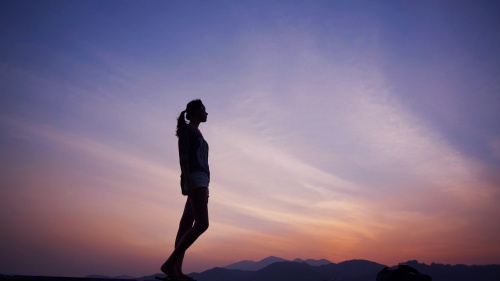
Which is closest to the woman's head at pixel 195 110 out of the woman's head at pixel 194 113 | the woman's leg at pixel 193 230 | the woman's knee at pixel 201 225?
the woman's head at pixel 194 113

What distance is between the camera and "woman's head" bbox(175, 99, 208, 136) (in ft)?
15.7

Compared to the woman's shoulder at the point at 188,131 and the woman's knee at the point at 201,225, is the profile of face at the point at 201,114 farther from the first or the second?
the woman's knee at the point at 201,225

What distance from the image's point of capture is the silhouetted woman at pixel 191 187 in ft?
13.1

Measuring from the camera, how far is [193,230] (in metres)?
4.01

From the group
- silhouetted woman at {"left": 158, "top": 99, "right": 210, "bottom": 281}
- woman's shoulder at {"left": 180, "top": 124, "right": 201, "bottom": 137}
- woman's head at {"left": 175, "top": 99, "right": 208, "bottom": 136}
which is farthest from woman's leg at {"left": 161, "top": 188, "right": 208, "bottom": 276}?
woman's head at {"left": 175, "top": 99, "right": 208, "bottom": 136}

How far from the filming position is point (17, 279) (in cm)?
254

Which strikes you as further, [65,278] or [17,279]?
[65,278]

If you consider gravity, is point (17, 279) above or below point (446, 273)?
above

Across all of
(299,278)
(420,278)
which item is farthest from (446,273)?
(420,278)

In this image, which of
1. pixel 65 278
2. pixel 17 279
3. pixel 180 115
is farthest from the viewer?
pixel 180 115

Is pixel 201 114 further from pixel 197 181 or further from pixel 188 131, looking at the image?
pixel 197 181

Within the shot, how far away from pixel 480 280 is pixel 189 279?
796 ft

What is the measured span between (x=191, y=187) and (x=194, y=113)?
4.14ft

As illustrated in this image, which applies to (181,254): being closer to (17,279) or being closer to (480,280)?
(17,279)
